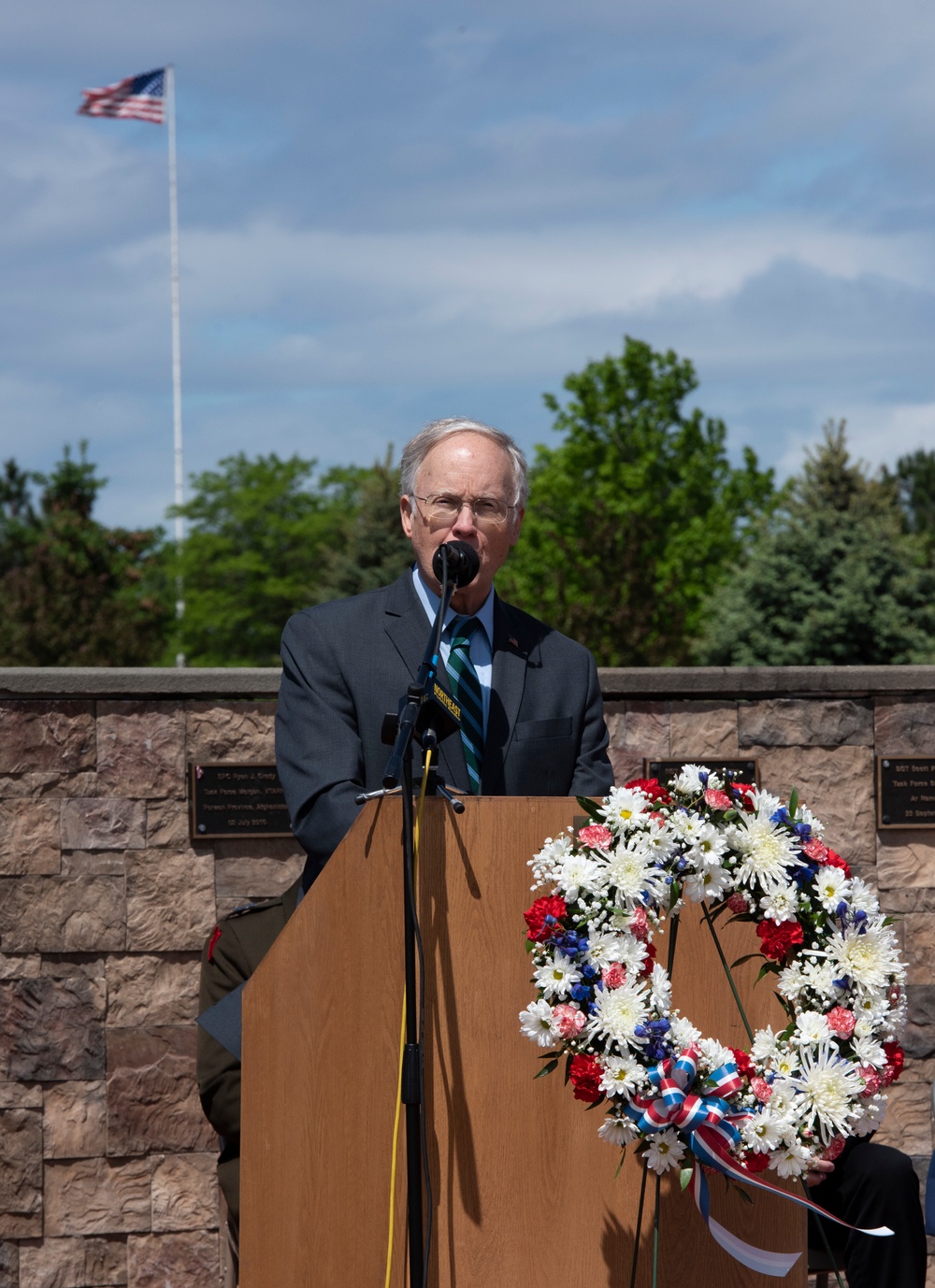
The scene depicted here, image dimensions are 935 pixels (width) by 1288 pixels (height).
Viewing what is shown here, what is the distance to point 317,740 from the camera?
3141 mm

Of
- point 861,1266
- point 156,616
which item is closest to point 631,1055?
point 861,1266

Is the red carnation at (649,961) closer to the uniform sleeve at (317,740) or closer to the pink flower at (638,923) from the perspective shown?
the pink flower at (638,923)

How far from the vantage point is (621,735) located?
17.0 feet

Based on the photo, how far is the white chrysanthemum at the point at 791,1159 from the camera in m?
2.35

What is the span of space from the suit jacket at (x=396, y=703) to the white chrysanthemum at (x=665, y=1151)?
92cm

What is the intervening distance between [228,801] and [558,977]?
109 inches

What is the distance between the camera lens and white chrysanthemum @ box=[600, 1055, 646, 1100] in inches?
91.2

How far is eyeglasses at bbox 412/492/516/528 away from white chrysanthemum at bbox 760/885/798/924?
1164 mm

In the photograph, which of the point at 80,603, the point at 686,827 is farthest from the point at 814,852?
the point at 80,603

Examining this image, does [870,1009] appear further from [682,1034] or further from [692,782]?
[692,782]

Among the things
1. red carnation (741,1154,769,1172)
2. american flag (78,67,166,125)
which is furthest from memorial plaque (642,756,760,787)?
american flag (78,67,166,125)

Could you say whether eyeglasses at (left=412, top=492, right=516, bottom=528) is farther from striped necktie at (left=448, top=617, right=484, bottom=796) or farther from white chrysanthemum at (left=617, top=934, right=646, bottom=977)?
white chrysanthemum at (left=617, top=934, right=646, bottom=977)

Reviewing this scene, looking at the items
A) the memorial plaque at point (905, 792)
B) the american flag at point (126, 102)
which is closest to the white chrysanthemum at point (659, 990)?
the memorial plaque at point (905, 792)

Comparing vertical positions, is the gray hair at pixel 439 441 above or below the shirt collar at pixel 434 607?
above
